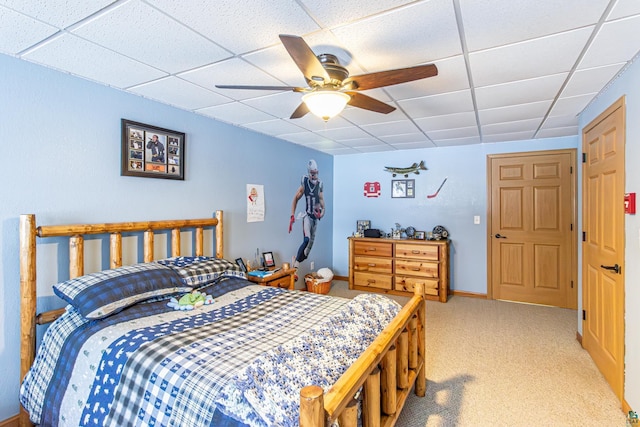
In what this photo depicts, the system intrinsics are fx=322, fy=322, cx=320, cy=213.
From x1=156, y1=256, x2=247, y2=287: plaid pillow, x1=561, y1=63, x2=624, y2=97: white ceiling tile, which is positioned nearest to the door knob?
x1=561, y1=63, x2=624, y2=97: white ceiling tile

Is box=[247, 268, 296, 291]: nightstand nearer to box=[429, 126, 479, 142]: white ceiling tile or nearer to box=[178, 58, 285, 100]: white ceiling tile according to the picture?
box=[178, 58, 285, 100]: white ceiling tile

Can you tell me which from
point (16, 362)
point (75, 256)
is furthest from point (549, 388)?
point (16, 362)

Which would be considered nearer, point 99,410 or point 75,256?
point 99,410

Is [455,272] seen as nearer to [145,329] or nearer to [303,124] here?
[303,124]

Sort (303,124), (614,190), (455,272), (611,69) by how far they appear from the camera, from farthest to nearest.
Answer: (455,272)
(303,124)
(614,190)
(611,69)

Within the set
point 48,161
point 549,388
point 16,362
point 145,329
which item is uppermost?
point 48,161

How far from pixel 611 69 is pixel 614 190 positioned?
86 cm

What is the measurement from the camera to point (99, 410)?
5.11ft

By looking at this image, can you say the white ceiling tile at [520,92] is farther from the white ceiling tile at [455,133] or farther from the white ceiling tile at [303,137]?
the white ceiling tile at [303,137]

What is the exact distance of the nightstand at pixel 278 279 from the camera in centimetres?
337

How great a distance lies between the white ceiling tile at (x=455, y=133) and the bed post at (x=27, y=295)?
398 centimetres

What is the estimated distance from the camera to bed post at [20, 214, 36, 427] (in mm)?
1961

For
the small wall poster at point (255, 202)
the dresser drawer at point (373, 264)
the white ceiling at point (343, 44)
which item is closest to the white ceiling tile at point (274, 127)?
the white ceiling at point (343, 44)

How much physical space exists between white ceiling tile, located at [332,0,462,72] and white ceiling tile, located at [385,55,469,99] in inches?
5.4
